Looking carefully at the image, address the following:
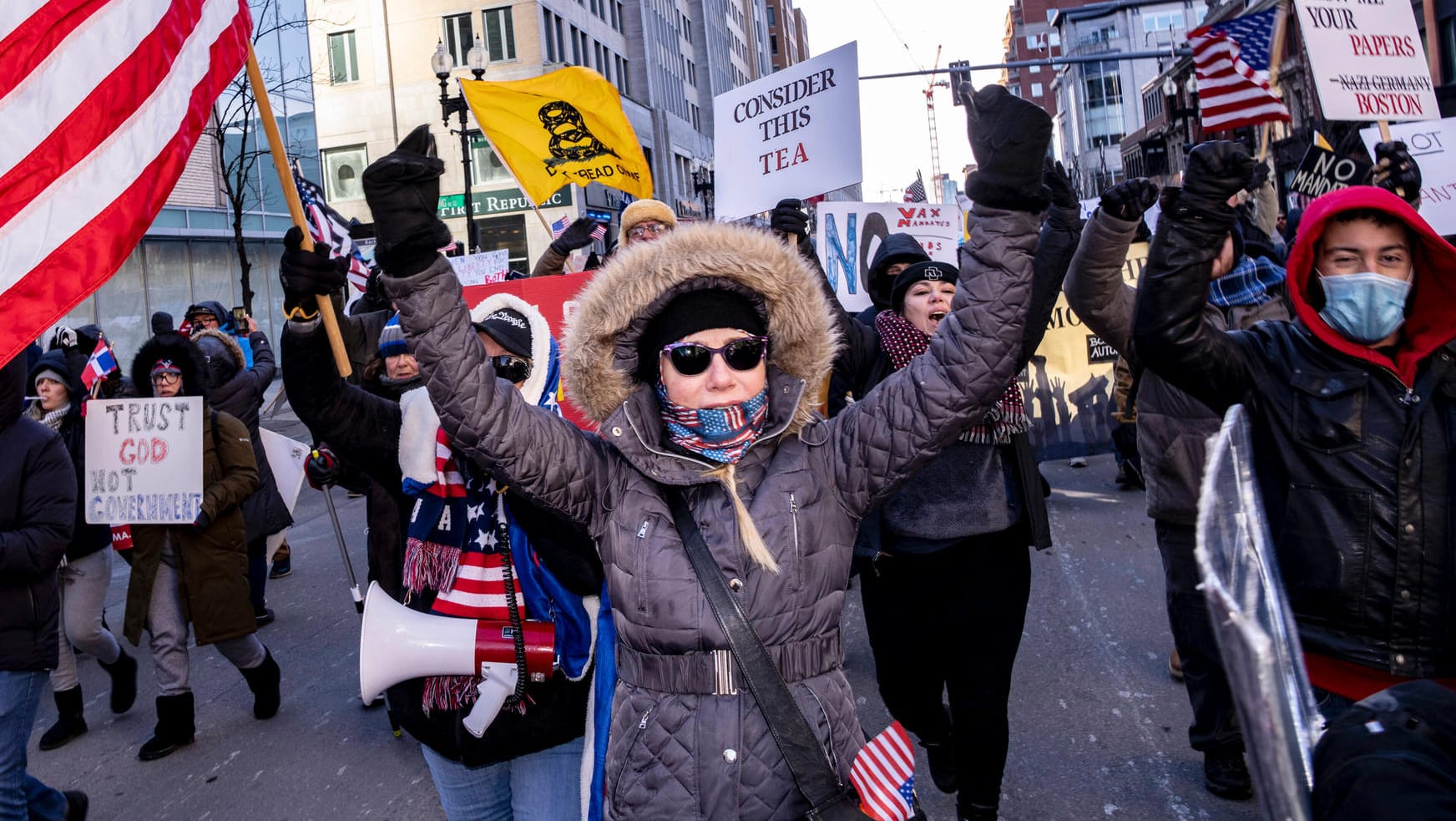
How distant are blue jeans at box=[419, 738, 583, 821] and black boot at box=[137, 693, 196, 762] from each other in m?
3.14

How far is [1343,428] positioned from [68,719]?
19.9 ft

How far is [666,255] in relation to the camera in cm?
256

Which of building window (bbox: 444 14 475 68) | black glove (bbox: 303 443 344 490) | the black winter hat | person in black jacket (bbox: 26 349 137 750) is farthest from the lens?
building window (bbox: 444 14 475 68)

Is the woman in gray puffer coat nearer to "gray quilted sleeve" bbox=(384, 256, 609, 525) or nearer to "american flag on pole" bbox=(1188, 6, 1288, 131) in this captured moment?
"gray quilted sleeve" bbox=(384, 256, 609, 525)

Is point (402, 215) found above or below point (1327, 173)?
below

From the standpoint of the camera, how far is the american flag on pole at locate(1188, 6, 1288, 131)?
22.5 ft

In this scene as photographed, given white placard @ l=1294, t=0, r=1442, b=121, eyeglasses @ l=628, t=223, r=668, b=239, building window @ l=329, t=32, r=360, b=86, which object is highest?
building window @ l=329, t=32, r=360, b=86

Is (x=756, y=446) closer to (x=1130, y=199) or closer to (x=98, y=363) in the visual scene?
(x=1130, y=199)

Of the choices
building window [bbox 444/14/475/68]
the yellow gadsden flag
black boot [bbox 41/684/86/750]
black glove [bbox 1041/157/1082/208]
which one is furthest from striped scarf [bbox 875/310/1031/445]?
building window [bbox 444/14/475/68]

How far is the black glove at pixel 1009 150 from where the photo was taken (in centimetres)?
234

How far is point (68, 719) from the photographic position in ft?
19.2

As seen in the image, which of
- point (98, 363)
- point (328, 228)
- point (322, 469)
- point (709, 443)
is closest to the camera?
point (709, 443)

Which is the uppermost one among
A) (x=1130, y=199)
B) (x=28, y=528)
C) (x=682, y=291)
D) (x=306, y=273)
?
(x=1130, y=199)

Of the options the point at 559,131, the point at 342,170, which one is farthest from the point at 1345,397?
the point at 342,170
